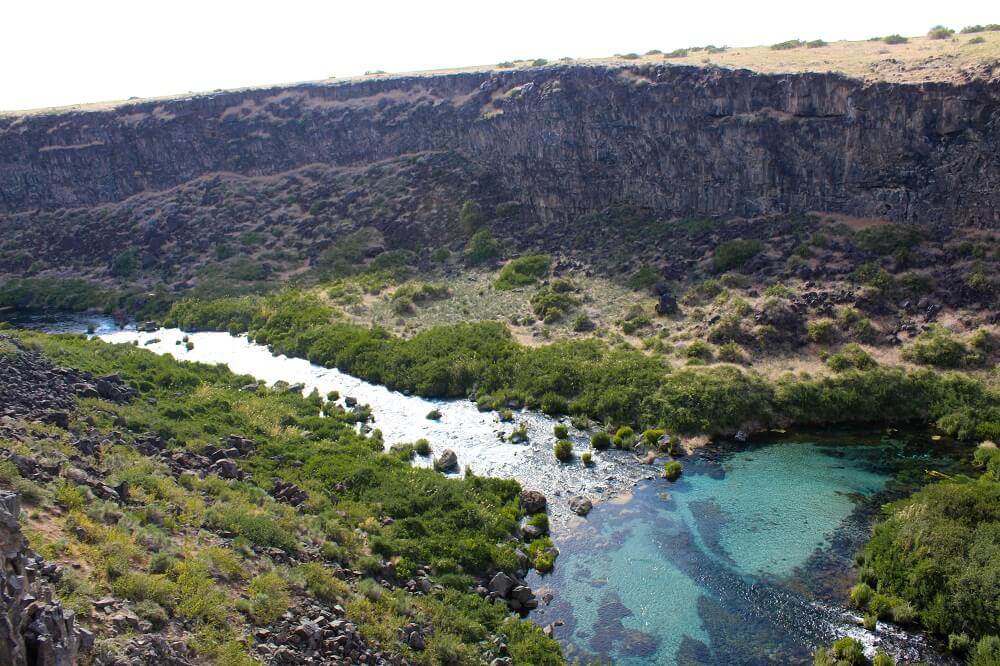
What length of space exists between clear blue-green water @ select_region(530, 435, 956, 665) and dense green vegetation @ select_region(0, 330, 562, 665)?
2.55 metres

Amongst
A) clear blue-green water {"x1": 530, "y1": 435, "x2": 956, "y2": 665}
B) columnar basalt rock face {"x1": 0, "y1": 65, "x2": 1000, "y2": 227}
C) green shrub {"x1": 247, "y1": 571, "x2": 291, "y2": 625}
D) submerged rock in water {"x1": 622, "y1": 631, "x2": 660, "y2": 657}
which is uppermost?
columnar basalt rock face {"x1": 0, "y1": 65, "x2": 1000, "y2": 227}

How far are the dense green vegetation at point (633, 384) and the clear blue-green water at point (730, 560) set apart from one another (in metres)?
2.45

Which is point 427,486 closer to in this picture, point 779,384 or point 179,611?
point 179,611

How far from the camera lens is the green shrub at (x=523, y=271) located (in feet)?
190

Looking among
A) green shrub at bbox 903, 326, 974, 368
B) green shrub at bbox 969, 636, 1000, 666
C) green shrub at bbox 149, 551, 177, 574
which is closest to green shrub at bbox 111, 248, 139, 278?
green shrub at bbox 149, 551, 177, 574

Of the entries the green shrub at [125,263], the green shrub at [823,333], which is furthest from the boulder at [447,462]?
the green shrub at [125,263]

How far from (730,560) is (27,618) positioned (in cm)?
2190

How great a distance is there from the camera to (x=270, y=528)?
81.3ft

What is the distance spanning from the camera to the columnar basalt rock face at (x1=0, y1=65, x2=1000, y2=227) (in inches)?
1858

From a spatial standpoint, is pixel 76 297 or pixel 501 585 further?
pixel 76 297

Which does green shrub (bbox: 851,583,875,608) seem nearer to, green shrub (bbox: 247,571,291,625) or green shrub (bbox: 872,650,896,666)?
green shrub (bbox: 872,650,896,666)

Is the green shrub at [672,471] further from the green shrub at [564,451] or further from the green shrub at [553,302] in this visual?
the green shrub at [553,302]

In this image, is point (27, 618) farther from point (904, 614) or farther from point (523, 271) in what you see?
point (523, 271)

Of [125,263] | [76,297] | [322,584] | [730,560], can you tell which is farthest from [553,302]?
[125,263]
